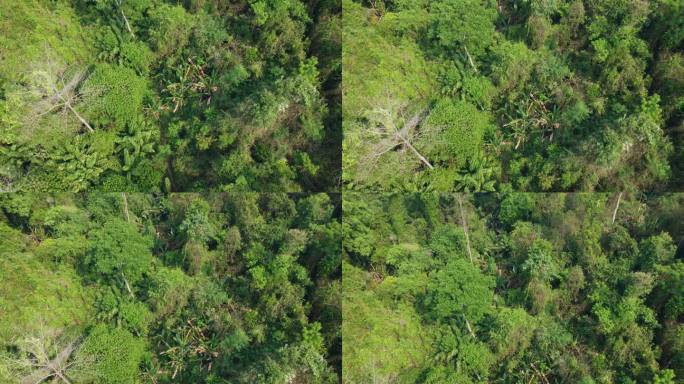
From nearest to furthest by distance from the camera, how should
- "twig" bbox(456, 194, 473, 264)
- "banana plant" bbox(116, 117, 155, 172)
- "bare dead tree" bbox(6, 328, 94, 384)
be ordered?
"bare dead tree" bbox(6, 328, 94, 384) → "banana plant" bbox(116, 117, 155, 172) → "twig" bbox(456, 194, 473, 264)

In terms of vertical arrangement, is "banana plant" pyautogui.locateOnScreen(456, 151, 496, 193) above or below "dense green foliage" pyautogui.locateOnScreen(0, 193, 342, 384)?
above

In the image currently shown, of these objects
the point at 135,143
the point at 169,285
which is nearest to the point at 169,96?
the point at 135,143

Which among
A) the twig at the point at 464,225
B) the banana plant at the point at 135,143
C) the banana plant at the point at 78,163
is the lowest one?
the twig at the point at 464,225

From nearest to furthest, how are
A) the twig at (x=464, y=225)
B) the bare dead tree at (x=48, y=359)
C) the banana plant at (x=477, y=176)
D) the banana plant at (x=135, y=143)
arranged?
the bare dead tree at (x=48, y=359) < the banana plant at (x=135, y=143) < the banana plant at (x=477, y=176) < the twig at (x=464, y=225)

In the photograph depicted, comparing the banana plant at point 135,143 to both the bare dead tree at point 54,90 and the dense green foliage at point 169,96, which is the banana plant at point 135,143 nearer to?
the dense green foliage at point 169,96

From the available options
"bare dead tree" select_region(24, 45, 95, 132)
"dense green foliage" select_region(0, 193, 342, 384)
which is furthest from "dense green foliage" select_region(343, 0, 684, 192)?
"bare dead tree" select_region(24, 45, 95, 132)

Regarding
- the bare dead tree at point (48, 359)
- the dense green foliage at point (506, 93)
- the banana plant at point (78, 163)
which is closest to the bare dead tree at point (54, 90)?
the banana plant at point (78, 163)

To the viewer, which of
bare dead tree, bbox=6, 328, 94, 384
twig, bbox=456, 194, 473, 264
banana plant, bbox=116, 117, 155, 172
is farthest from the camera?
twig, bbox=456, 194, 473, 264

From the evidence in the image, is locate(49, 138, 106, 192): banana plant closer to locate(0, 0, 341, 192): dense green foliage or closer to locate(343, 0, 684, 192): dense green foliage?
locate(0, 0, 341, 192): dense green foliage
